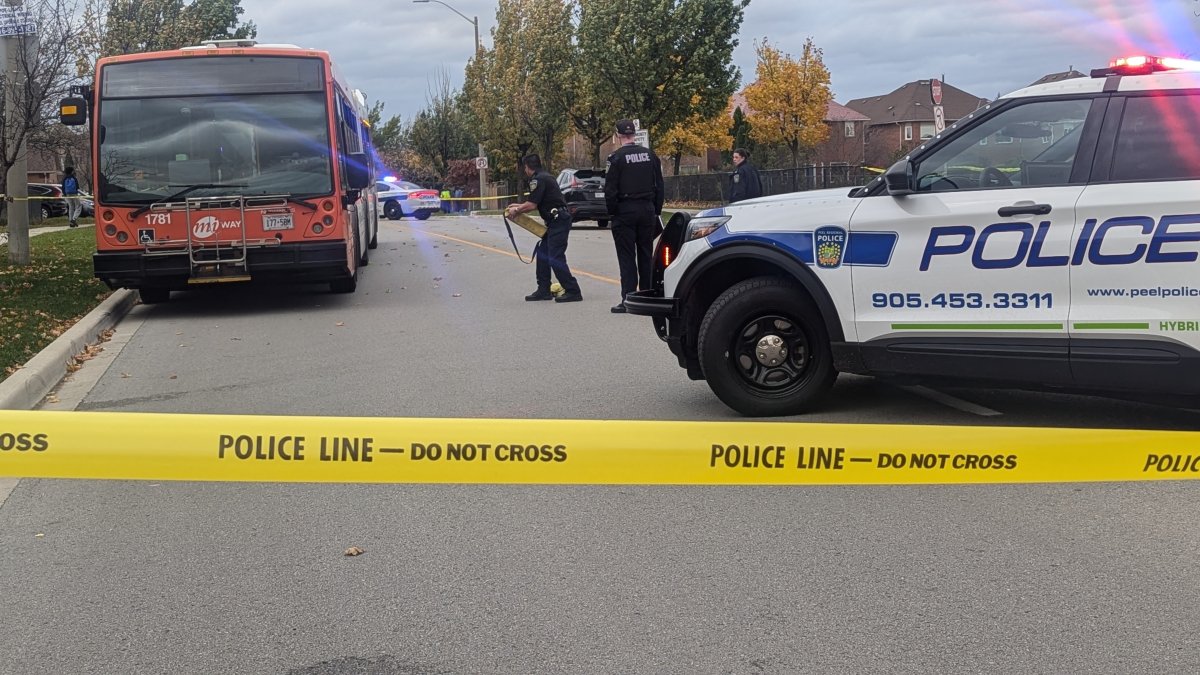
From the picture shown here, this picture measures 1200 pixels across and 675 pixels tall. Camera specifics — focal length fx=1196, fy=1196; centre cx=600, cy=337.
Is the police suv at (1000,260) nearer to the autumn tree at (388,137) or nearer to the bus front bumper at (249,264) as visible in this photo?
the bus front bumper at (249,264)

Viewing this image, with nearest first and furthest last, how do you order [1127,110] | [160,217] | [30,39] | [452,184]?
[1127,110] → [160,217] → [30,39] → [452,184]

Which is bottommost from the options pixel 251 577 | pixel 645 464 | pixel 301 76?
pixel 251 577

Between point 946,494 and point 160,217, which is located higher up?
point 160,217

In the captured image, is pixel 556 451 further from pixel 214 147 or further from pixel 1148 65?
pixel 214 147

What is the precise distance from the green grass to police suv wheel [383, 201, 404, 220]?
65.3 ft

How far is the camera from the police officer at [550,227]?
44.8ft

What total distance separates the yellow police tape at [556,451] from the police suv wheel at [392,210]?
38.9 metres

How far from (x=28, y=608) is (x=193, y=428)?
1206mm

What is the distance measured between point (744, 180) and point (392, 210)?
87.9 feet

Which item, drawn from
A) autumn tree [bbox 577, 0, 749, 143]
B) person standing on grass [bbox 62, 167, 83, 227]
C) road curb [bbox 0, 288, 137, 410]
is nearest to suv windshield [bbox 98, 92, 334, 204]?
road curb [bbox 0, 288, 137, 410]

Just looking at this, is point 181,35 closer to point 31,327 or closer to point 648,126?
point 648,126

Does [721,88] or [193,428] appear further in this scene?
[721,88]

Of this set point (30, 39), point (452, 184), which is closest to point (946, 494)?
point (30, 39)

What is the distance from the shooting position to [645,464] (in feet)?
12.2
